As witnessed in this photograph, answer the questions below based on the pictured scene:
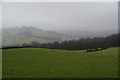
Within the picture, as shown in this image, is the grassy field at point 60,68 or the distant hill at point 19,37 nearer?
the grassy field at point 60,68

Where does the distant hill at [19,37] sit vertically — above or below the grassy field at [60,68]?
above

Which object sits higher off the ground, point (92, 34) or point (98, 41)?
point (92, 34)

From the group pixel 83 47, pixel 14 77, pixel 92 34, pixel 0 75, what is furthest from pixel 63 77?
pixel 92 34

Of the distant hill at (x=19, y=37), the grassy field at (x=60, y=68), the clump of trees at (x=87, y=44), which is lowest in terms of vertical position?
the grassy field at (x=60, y=68)

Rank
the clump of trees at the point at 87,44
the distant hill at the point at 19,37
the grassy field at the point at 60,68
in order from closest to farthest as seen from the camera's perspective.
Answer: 1. the grassy field at the point at 60,68
2. the clump of trees at the point at 87,44
3. the distant hill at the point at 19,37

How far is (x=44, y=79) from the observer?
18.8 ft

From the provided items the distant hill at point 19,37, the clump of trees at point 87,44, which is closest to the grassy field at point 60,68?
the clump of trees at point 87,44

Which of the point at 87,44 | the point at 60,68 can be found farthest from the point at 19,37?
the point at 60,68

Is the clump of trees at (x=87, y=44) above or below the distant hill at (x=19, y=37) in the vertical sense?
below

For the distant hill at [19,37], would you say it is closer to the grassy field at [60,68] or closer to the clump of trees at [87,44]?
the clump of trees at [87,44]

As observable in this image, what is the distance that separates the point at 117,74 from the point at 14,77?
18.5ft

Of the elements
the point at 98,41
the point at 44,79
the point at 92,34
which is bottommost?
the point at 44,79

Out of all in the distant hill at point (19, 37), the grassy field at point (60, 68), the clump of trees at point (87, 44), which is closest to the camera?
the grassy field at point (60, 68)

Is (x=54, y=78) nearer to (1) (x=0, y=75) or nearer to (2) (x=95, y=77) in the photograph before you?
(2) (x=95, y=77)
